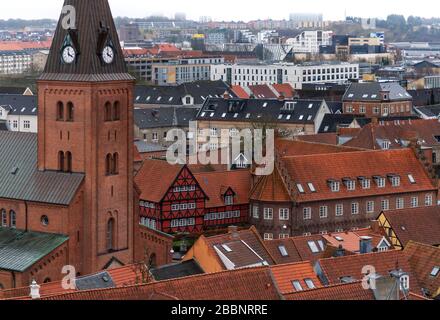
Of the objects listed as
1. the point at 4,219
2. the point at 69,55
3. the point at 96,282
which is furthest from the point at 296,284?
the point at 4,219

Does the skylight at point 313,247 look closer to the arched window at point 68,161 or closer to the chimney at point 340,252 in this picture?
the chimney at point 340,252

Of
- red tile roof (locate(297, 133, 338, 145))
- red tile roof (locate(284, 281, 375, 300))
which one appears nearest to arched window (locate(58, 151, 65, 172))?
red tile roof (locate(284, 281, 375, 300))

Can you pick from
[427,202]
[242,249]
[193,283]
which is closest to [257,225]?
[427,202]

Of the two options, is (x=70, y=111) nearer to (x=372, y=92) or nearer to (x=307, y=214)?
(x=307, y=214)

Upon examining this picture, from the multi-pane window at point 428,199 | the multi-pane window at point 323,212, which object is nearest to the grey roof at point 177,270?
the multi-pane window at point 323,212
